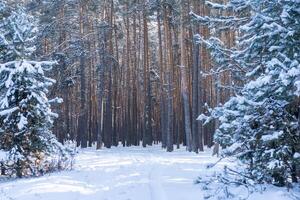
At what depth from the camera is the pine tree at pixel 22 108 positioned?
46.2 ft

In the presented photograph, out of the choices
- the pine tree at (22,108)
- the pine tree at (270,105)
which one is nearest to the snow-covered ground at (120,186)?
the pine tree at (270,105)

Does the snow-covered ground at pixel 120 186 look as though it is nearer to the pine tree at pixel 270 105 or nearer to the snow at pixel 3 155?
the pine tree at pixel 270 105

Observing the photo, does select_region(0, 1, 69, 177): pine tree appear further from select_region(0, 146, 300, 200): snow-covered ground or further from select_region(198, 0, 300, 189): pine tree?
select_region(198, 0, 300, 189): pine tree

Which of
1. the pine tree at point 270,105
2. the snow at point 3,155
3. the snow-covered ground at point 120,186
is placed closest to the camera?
the pine tree at point 270,105

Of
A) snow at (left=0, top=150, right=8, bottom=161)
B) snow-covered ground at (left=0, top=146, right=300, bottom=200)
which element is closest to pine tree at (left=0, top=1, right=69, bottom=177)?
snow at (left=0, top=150, right=8, bottom=161)

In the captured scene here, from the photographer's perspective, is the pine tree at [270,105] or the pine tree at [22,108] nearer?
the pine tree at [270,105]

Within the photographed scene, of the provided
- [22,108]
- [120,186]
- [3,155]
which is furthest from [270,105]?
[3,155]

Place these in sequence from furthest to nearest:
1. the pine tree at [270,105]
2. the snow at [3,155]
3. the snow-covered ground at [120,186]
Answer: the snow at [3,155] → the snow-covered ground at [120,186] → the pine tree at [270,105]

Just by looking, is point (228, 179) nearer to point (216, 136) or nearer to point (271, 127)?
point (216, 136)

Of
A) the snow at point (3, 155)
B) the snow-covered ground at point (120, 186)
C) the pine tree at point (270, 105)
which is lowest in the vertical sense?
the snow-covered ground at point (120, 186)

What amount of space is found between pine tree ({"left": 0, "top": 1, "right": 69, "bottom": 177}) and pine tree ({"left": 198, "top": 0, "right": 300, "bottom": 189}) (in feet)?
22.4

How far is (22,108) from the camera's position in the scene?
1433 cm

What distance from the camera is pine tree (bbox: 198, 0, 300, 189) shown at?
8312 mm

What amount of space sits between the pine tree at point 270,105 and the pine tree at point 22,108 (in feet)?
22.4
